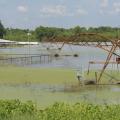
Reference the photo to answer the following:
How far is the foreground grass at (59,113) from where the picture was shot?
25.8 feet

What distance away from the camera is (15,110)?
840 centimetres

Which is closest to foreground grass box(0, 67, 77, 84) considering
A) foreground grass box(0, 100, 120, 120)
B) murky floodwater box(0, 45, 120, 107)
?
murky floodwater box(0, 45, 120, 107)

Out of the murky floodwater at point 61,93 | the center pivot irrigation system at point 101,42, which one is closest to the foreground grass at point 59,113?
the murky floodwater at point 61,93

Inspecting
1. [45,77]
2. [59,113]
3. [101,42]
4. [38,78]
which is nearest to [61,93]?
[38,78]

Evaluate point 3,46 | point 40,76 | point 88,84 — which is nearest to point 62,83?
point 88,84

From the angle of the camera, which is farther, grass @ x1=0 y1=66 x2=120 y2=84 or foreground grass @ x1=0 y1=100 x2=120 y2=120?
grass @ x1=0 y1=66 x2=120 y2=84

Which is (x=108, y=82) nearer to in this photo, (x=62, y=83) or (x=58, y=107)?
(x=62, y=83)

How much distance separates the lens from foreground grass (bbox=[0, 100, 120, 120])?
7.88 m

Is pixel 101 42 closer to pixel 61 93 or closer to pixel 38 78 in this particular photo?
pixel 38 78

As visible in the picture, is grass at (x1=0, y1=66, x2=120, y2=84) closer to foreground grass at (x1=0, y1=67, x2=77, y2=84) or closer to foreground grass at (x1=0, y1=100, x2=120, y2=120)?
foreground grass at (x1=0, y1=67, x2=77, y2=84)

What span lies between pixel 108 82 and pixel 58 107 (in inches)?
657

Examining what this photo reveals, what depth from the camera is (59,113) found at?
8070 millimetres

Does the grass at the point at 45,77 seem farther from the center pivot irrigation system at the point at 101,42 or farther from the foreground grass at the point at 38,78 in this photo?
the center pivot irrigation system at the point at 101,42

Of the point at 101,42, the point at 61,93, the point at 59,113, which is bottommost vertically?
the point at 61,93
